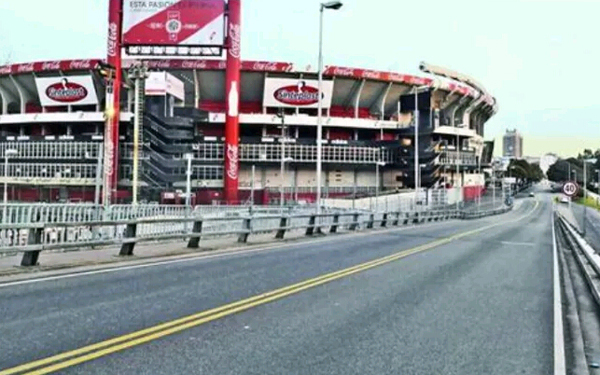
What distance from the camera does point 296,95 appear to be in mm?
87438

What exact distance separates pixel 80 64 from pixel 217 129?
2162 cm

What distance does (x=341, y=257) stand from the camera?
15609mm

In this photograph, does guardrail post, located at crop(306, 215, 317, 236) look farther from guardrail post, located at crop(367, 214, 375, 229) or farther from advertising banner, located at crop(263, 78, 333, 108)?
advertising banner, located at crop(263, 78, 333, 108)

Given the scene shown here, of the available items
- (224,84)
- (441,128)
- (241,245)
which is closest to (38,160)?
(224,84)

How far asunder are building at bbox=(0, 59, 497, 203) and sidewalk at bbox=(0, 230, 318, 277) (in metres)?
58.2

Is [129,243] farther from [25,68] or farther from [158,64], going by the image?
[25,68]

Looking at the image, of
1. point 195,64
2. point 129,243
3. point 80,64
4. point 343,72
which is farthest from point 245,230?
point 80,64

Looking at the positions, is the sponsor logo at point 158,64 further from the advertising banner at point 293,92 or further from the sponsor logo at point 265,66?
the advertising banner at point 293,92

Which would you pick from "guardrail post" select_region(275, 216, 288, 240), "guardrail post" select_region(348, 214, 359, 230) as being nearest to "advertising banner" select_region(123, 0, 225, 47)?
"guardrail post" select_region(348, 214, 359, 230)

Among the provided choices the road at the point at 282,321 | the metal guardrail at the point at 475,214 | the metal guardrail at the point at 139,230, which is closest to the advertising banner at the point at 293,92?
the metal guardrail at the point at 475,214

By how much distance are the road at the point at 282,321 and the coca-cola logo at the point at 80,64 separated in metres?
79.7

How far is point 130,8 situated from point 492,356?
51.5 metres

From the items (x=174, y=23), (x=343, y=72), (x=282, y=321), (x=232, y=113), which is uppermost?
(x=343, y=72)

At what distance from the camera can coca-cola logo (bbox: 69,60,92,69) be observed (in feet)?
281
